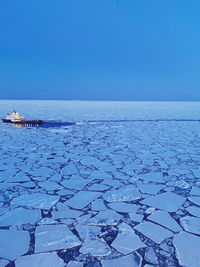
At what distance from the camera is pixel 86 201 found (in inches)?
89.9

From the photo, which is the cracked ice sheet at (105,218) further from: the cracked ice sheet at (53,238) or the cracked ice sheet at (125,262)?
the cracked ice sheet at (125,262)

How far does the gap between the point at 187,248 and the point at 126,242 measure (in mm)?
468

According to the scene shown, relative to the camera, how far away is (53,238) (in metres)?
1.66

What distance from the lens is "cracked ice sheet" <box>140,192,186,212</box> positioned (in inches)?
85.4

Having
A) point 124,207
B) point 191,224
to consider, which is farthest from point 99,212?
point 191,224

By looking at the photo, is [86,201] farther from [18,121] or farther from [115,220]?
[18,121]

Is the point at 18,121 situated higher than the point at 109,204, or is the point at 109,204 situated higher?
the point at 18,121

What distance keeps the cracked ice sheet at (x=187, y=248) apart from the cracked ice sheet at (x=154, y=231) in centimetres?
Result: 8

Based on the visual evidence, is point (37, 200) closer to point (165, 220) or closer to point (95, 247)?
point (95, 247)

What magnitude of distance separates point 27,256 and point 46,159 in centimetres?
247

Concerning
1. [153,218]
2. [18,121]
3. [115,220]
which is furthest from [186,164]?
[18,121]

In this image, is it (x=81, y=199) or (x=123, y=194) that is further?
(x=123, y=194)

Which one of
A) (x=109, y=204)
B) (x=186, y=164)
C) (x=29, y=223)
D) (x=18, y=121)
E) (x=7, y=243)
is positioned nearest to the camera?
(x=7, y=243)

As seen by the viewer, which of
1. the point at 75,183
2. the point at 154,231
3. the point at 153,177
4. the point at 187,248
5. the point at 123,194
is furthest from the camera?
the point at 153,177
